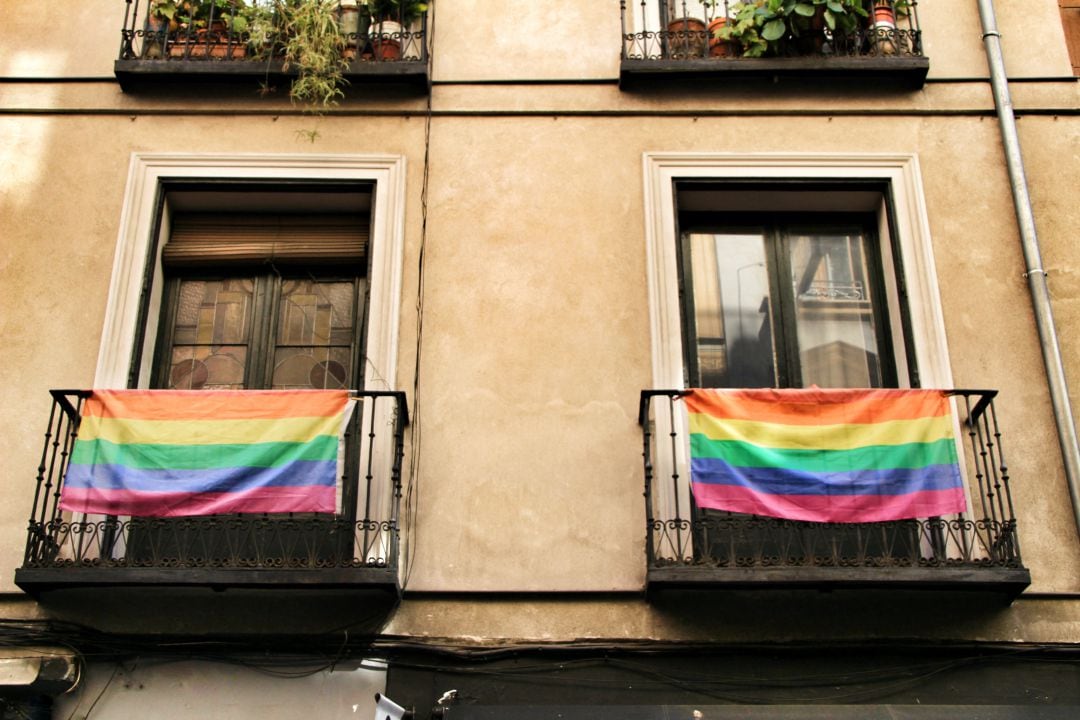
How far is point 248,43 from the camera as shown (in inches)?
395

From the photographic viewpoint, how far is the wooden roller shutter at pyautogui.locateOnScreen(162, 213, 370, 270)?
32.2ft

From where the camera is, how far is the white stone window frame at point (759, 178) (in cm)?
873

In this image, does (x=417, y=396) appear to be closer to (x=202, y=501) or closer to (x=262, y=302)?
(x=202, y=501)

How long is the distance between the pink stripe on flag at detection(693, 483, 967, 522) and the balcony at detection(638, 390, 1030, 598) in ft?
0.65

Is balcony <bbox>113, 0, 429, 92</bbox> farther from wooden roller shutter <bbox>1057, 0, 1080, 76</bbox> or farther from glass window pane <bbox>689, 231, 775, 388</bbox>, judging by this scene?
wooden roller shutter <bbox>1057, 0, 1080, 76</bbox>

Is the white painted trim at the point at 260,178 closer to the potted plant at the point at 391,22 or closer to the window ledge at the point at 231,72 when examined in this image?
the window ledge at the point at 231,72

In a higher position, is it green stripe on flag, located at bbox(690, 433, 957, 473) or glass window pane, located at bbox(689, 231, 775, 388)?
glass window pane, located at bbox(689, 231, 775, 388)

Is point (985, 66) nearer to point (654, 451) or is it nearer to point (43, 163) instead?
point (654, 451)

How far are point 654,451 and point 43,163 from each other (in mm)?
5139

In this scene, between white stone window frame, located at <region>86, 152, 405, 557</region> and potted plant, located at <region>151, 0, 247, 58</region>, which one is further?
potted plant, located at <region>151, 0, 247, 58</region>

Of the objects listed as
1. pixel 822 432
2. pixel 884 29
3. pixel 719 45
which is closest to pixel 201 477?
pixel 822 432

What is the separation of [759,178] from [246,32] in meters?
4.20

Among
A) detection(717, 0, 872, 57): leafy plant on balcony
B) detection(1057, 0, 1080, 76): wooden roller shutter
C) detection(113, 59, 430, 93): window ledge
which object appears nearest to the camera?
detection(113, 59, 430, 93): window ledge

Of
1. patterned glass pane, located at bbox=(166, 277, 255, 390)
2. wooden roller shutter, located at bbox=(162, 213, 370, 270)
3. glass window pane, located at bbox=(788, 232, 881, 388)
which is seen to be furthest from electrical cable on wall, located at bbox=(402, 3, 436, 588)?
glass window pane, located at bbox=(788, 232, 881, 388)
